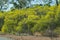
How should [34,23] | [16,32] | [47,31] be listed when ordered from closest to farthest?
1. [47,31]
2. [34,23]
3. [16,32]

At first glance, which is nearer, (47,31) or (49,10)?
(47,31)

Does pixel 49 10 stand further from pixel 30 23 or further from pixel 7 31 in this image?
pixel 7 31

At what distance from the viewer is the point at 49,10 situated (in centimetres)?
2981

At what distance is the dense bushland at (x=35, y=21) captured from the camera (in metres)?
26.9

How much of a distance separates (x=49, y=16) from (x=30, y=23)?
310cm

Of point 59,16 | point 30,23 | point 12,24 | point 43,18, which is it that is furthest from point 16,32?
point 59,16

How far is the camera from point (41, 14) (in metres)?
30.2

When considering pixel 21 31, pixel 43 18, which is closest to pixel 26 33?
pixel 21 31

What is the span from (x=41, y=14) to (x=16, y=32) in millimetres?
4729

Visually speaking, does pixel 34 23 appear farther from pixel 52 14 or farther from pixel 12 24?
pixel 12 24

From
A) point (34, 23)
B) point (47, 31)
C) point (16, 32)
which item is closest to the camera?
point (47, 31)

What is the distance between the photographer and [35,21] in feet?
94.9

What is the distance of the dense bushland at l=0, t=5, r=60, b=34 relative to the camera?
88.2 feet

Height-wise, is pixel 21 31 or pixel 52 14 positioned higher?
pixel 52 14
